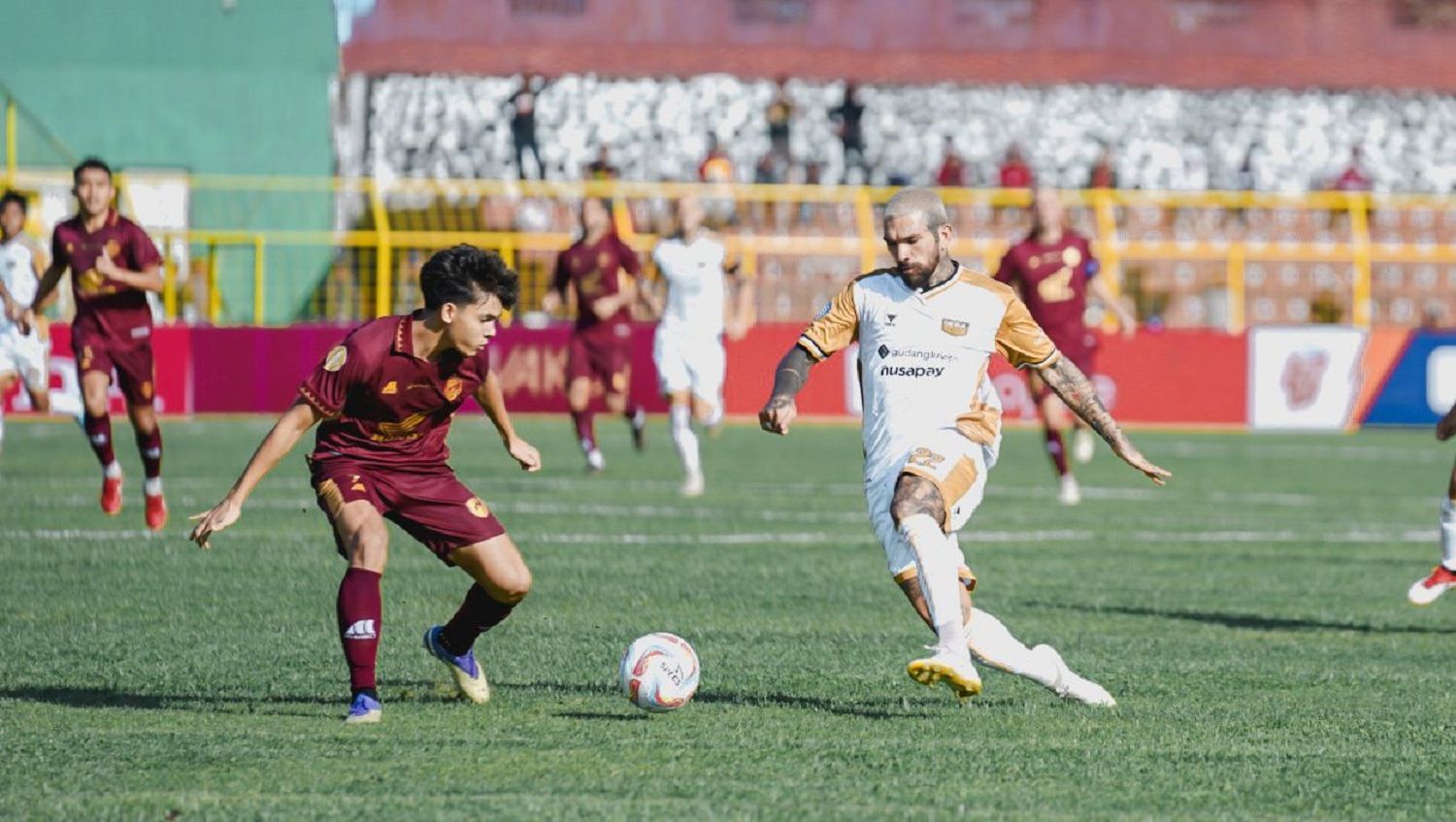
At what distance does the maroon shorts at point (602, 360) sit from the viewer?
19.0 m

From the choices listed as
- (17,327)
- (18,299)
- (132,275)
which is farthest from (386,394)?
(18,299)

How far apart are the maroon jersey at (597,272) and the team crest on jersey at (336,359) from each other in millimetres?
12005

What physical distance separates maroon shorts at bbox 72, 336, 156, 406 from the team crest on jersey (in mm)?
7079

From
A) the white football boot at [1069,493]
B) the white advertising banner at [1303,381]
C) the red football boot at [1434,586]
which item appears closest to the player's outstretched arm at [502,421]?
the red football boot at [1434,586]

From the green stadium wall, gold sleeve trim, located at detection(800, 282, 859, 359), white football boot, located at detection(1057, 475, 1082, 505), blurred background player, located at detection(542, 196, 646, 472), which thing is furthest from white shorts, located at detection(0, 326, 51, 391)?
the green stadium wall

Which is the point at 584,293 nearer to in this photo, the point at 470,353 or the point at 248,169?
the point at 470,353

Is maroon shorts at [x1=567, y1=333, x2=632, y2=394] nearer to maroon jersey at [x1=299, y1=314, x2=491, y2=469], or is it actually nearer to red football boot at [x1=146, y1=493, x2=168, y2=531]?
red football boot at [x1=146, y1=493, x2=168, y2=531]

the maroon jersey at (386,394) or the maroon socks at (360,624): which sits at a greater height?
the maroon jersey at (386,394)

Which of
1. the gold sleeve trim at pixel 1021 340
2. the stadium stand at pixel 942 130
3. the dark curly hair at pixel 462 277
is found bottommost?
the gold sleeve trim at pixel 1021 340

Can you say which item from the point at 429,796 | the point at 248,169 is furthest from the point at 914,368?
the point at 248,169

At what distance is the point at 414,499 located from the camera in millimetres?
7207

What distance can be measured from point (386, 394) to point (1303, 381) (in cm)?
2151

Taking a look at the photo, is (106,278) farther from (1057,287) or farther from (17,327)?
(1057,287)

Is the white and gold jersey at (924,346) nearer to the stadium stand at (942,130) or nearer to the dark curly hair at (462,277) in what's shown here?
the dark curly hair at (462,277)
